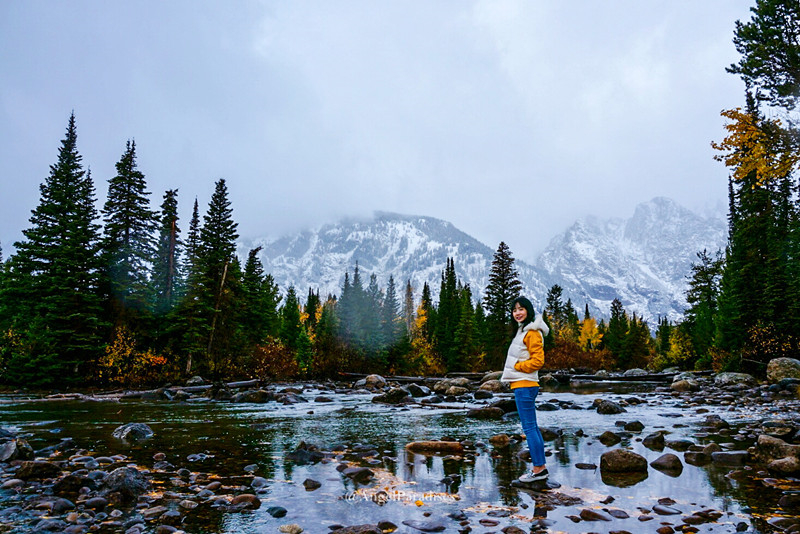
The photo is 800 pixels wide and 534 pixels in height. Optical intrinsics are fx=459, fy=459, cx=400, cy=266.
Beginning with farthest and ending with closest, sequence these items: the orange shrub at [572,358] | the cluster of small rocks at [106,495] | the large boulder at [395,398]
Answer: the orange shrub at [572,358], the large boulder at [395,398], the cluster of small rocks at [106,495]

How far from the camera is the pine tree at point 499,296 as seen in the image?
57000 millimetres

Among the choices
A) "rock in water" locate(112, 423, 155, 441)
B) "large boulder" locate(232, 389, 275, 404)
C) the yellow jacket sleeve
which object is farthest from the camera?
"large boulder" locate(232, 389, 275, 404)

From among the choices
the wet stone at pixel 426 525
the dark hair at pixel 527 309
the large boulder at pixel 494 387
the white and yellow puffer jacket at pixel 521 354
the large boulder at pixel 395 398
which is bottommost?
the large boulder at pixel 494 387

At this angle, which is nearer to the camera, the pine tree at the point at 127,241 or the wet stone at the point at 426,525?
the wet stone at the point at 426,525

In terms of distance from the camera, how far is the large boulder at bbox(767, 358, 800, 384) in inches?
1073

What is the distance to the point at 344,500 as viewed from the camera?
6062mm

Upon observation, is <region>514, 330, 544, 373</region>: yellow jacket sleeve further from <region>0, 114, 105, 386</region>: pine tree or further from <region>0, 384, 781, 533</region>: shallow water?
<region>0, 114, 105, 386</region>: pine tree

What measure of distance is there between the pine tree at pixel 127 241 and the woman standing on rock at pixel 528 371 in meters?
35.5

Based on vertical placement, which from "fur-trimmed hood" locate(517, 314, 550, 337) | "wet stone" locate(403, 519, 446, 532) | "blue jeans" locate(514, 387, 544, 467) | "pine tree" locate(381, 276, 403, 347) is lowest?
"wet stone" locate(403, 519, 446, 532)

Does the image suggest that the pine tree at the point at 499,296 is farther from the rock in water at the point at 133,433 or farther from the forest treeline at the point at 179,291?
the rock in water at the point at 133,433

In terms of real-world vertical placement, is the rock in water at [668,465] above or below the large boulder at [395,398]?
above

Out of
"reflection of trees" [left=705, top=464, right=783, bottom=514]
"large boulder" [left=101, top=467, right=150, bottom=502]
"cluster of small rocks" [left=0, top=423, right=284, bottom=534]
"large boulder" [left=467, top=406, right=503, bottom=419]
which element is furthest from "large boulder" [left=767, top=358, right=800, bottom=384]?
"large boulder" [left=101, top=467, right=150, bottom=502]

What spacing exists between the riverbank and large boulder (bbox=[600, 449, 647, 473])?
1.2 inches

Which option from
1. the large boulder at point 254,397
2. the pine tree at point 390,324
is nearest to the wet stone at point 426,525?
the large boulder at point 254,397
